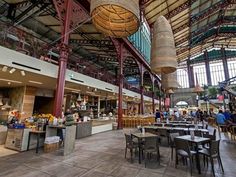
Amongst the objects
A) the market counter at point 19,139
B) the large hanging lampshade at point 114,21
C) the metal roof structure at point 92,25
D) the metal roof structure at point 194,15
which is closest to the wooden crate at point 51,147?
the market counter at point 19,139

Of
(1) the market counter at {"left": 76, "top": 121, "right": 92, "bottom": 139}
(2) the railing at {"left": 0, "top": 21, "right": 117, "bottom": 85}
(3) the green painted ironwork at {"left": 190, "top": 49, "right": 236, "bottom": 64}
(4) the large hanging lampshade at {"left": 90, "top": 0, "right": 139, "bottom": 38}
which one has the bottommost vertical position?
(1) the market counter at {"left": 76, "top": 121, "right": 92, "bottom": 139}

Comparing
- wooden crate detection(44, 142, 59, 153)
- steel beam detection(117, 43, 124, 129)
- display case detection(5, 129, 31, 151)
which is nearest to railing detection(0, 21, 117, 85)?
display case detection(5, 129, 31, 151)

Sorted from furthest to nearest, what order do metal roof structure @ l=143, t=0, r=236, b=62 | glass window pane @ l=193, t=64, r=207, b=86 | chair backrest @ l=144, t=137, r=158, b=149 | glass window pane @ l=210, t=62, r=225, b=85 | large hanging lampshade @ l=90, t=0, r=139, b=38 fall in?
1. glass window pane @ l=193, t=64, r=207, b=86
2. glass window pane @ l=210, t=62, r=225, b=85
3. metal roof structure @ l=143, t=0, r=236, b=62
4. chair backrest @ l=144, t=137, r=158, b=149
5. large hanging lampshade @ l=90, t=0, r=139, b=38

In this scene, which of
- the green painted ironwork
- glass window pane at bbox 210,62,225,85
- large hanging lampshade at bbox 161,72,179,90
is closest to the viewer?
large hanging lampshade at bbox 161,72,179,90

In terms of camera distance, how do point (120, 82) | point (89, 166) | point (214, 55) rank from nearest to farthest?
point (89, 166) → point (120, 82) → point (214, 55)

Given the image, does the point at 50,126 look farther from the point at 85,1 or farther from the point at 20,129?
the point at 85,1

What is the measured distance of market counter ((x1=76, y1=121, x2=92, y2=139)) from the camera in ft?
24.6

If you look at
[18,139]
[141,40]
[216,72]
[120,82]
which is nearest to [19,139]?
[18,139]

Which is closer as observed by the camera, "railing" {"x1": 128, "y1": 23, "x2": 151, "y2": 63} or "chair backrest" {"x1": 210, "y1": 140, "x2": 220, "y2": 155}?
"chair backrest" {"x1": 210, "y1": 140, "x2": 220, "y2": 155}

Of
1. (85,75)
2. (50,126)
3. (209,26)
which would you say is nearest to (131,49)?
(85,75)

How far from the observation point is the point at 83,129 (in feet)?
25.9

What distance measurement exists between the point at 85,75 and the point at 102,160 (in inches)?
215

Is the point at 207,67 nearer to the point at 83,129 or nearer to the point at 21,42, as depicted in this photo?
the point at 83,129

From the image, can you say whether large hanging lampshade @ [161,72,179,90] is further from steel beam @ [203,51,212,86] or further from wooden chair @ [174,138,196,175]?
steel beam @ [203,51,212,86]
